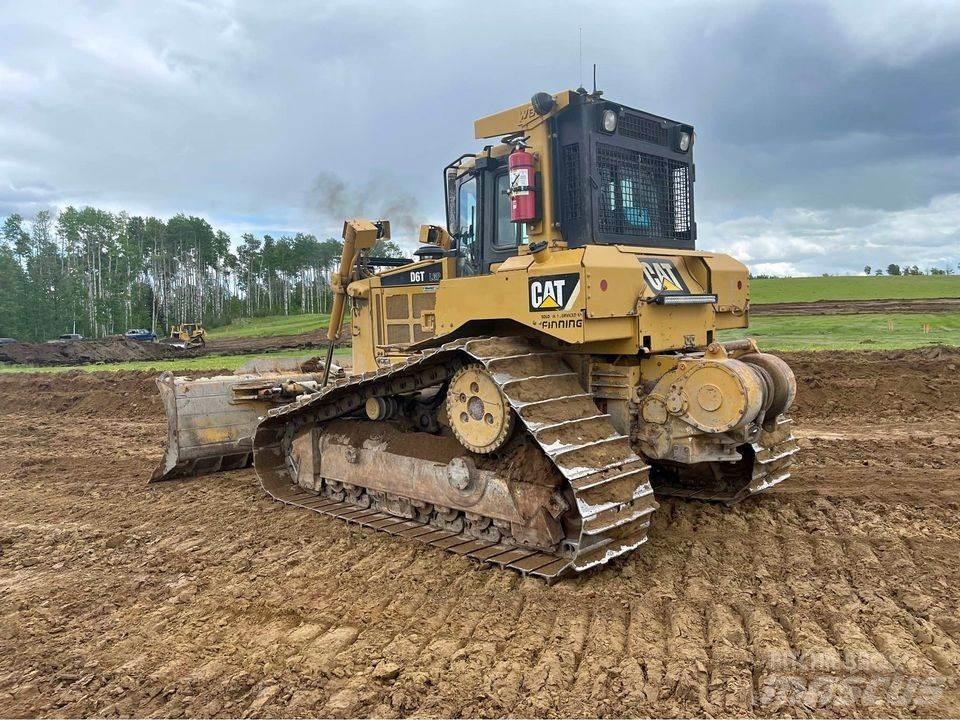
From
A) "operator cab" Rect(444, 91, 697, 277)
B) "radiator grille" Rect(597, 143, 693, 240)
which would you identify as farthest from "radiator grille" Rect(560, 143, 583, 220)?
"radiator grille" Rect(597, 143, 693, 240)

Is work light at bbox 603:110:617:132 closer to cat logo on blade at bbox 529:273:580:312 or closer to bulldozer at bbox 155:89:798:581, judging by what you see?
bulldozer at bbox 155:89:798:581

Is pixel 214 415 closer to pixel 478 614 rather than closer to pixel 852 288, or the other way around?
pixel 478 614

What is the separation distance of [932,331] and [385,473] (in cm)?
1970

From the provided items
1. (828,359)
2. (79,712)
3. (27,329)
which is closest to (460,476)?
(79,712)

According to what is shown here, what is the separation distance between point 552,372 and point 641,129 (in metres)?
Answer: 2.65

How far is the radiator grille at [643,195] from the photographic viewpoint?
239 inches

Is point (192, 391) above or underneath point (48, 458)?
above

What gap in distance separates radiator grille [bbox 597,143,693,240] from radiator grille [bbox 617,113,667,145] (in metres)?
0.16

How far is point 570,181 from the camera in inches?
234

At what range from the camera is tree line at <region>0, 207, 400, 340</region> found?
2297 inches

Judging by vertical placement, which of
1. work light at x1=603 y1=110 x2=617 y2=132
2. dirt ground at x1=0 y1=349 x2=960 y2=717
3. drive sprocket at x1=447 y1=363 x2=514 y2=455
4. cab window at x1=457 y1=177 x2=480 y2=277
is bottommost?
dirt ground at x1=0 y1=349 x2=960 y2=717

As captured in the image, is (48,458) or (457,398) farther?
(48,458)

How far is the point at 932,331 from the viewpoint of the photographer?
2011 cm

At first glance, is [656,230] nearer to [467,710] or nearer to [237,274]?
[467,710]
